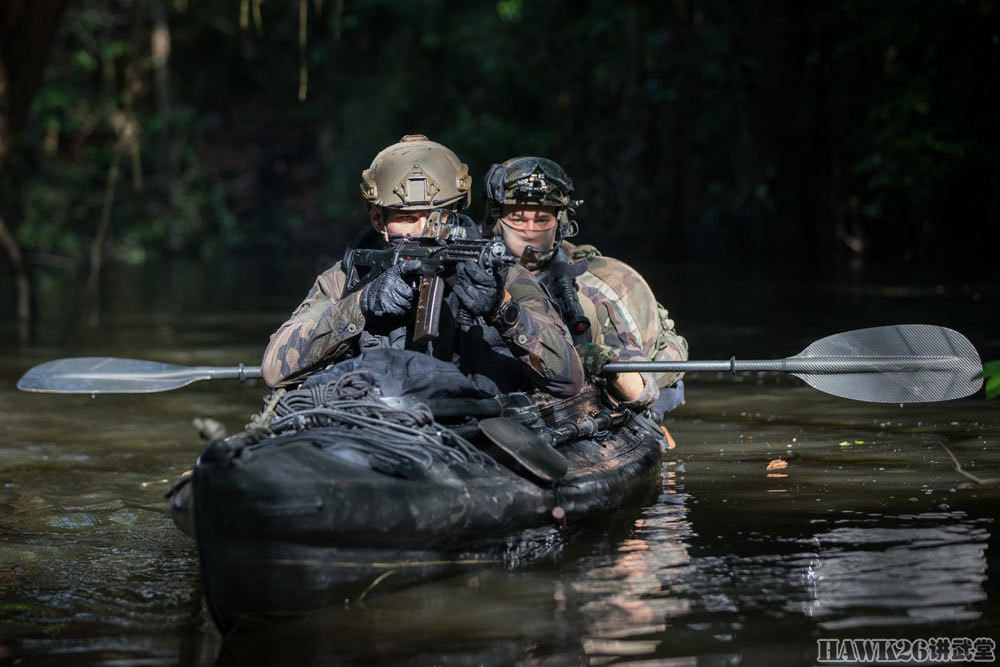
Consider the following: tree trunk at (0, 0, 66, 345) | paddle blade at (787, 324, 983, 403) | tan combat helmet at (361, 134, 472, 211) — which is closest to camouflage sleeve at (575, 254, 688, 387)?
paddle blade at (787, 324, 983, 403)

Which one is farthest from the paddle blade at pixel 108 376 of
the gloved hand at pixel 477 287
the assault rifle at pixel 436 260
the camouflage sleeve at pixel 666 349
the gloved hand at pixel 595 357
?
the camouflage sleeve at pixel 666 349

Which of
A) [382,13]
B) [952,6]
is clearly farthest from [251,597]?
[382,13]

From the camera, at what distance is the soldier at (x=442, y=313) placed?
5.32 m

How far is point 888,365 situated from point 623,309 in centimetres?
132

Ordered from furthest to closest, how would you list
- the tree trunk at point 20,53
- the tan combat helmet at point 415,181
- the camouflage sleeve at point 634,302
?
the tree trunk at point 20,53
the camouflage sleeve at point 634,302
the tan combat helmet at point 415,181

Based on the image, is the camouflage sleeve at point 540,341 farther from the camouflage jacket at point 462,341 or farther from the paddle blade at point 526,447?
the paddle blade at point 526,447

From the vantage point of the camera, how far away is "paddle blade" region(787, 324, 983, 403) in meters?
6.68

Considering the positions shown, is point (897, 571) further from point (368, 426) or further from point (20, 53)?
point (20, 53)

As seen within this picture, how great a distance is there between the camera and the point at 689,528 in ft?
18.7

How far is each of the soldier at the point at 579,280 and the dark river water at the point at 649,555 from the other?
559 millimetres

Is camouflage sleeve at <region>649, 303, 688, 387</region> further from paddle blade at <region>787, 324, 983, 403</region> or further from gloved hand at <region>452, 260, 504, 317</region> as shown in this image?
gloved hand at <region>452, 260, 504, 317</region>

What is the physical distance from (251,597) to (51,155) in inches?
1229

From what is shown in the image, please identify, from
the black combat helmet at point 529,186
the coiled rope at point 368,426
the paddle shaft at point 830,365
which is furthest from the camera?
the black combat helmet at point 529,186

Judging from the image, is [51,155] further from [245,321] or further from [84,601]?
[84,601]
